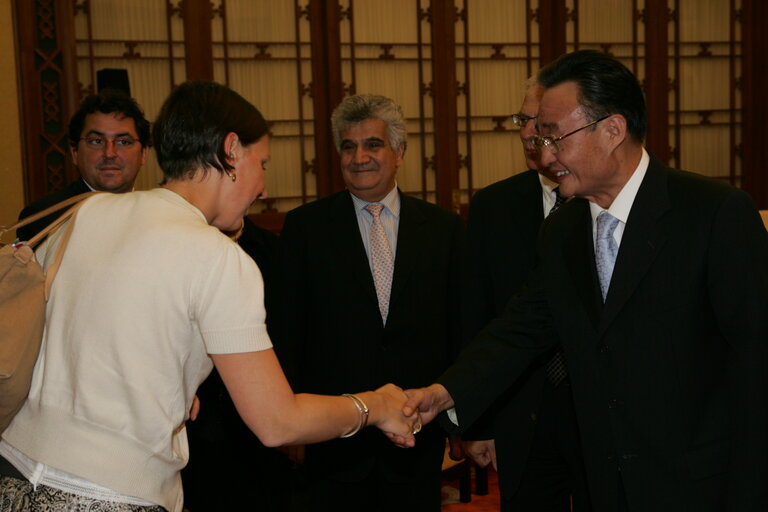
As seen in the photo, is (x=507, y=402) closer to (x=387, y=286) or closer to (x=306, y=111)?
(x=387, y=286)

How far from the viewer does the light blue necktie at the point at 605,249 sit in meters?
2.24

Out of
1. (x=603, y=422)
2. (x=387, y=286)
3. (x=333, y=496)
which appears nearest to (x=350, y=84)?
(x=387, y=286)

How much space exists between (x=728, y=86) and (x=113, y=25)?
5.48 m

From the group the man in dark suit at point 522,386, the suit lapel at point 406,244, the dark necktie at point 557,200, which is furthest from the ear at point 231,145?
the suit lapel at point 406,244

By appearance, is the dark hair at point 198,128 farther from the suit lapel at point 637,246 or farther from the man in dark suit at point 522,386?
the man in dark suit at point 522,386

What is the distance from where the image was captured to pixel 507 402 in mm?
2744

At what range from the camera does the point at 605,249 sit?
A: 88.7 inches

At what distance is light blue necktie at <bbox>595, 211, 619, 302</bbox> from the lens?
224cm

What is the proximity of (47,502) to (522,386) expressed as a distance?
5.10 feet

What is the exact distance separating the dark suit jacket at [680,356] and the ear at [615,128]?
0.12 m

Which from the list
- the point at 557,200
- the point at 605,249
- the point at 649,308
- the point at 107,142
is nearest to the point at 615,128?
the point at 605,249

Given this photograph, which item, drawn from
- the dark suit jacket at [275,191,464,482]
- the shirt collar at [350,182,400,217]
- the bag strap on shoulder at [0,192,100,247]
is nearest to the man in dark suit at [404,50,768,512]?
the dark suit jacket at [275,191,464,482]

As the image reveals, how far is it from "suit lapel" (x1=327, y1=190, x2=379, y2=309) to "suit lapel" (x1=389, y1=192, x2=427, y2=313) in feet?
0.30

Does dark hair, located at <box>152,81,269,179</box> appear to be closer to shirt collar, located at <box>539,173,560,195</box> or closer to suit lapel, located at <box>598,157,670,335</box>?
suit lapel, located at <box>598,157,670,335</box>
